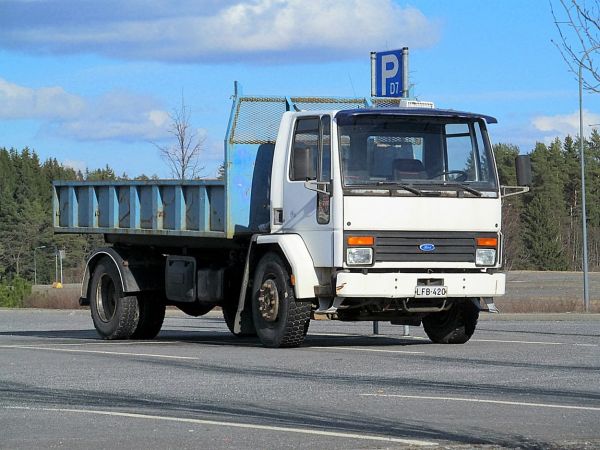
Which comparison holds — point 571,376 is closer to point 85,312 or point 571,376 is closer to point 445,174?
point 445,174

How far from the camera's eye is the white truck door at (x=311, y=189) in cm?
1556

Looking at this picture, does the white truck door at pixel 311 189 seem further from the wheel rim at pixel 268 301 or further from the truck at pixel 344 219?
the wheel rim at pixel 268 301

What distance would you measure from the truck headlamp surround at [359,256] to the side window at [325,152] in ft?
2.98

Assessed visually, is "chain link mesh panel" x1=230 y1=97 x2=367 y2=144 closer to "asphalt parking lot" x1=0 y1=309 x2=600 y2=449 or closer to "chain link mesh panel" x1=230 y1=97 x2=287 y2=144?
"chain link mesh panel" x1=230 y1=97 x2=287 y2=144

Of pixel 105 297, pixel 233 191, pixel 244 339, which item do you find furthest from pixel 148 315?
pixel 233 191

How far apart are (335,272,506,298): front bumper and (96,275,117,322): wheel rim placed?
5.31 m

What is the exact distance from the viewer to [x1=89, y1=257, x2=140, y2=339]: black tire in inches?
747

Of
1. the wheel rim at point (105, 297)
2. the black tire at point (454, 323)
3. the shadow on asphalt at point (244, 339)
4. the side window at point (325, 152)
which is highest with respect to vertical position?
the side window at point (325, 152)

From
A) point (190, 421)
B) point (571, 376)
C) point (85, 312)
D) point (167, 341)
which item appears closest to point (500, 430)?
point (190, 421)

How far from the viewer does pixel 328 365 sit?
14.0 m

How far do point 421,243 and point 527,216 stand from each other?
10189cm

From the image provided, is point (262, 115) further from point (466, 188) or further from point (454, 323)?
point (454, 323)

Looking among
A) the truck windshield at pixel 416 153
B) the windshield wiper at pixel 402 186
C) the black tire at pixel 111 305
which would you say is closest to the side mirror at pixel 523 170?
the truck windshield at pixel 416 153

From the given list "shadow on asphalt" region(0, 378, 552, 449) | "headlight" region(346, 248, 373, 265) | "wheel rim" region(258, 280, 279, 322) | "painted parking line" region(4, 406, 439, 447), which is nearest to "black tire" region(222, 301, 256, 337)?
"wheel rim" region(258, 280, 279, 322)
